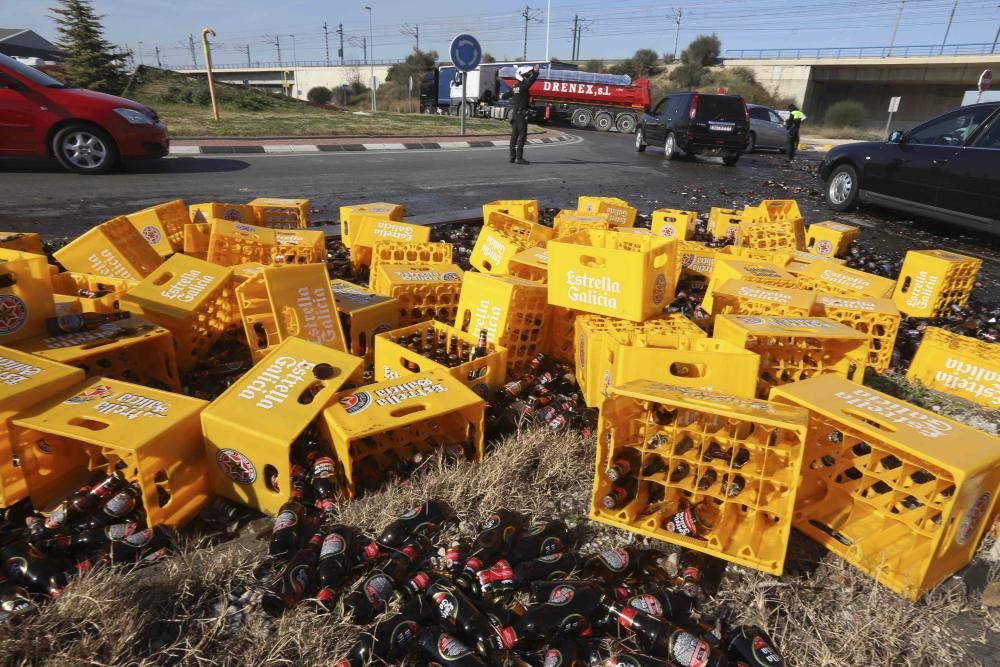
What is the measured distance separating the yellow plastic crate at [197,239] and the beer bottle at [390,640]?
3.89m

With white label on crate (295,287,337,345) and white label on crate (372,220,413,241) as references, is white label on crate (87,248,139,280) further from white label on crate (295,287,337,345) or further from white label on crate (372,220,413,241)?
white label on crate (372,220,413,241)

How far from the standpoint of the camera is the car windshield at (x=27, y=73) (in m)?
8.34

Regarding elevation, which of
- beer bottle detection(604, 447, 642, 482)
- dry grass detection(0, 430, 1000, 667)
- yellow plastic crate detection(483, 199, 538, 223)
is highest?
yellow plastic crate detection(483, 199, 538, 223)

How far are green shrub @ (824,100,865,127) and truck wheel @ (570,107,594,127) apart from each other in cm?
3445

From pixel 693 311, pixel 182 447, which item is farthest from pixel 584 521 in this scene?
pixel 693 311

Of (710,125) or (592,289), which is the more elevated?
(710,125)

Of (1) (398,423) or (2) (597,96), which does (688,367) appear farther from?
(2) (597,96)

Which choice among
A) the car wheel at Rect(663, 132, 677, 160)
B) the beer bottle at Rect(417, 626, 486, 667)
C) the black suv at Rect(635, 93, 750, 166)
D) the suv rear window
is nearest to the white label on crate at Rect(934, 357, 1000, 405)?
the beer bottle at Rect(417, 626, 486, 667)

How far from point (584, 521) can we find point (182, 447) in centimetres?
180

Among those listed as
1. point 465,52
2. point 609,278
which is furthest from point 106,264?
point 465,52

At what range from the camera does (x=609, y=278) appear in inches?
145

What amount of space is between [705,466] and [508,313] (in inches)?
65.4

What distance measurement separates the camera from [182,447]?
2473 mm

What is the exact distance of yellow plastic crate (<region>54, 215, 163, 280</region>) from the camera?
398cm
